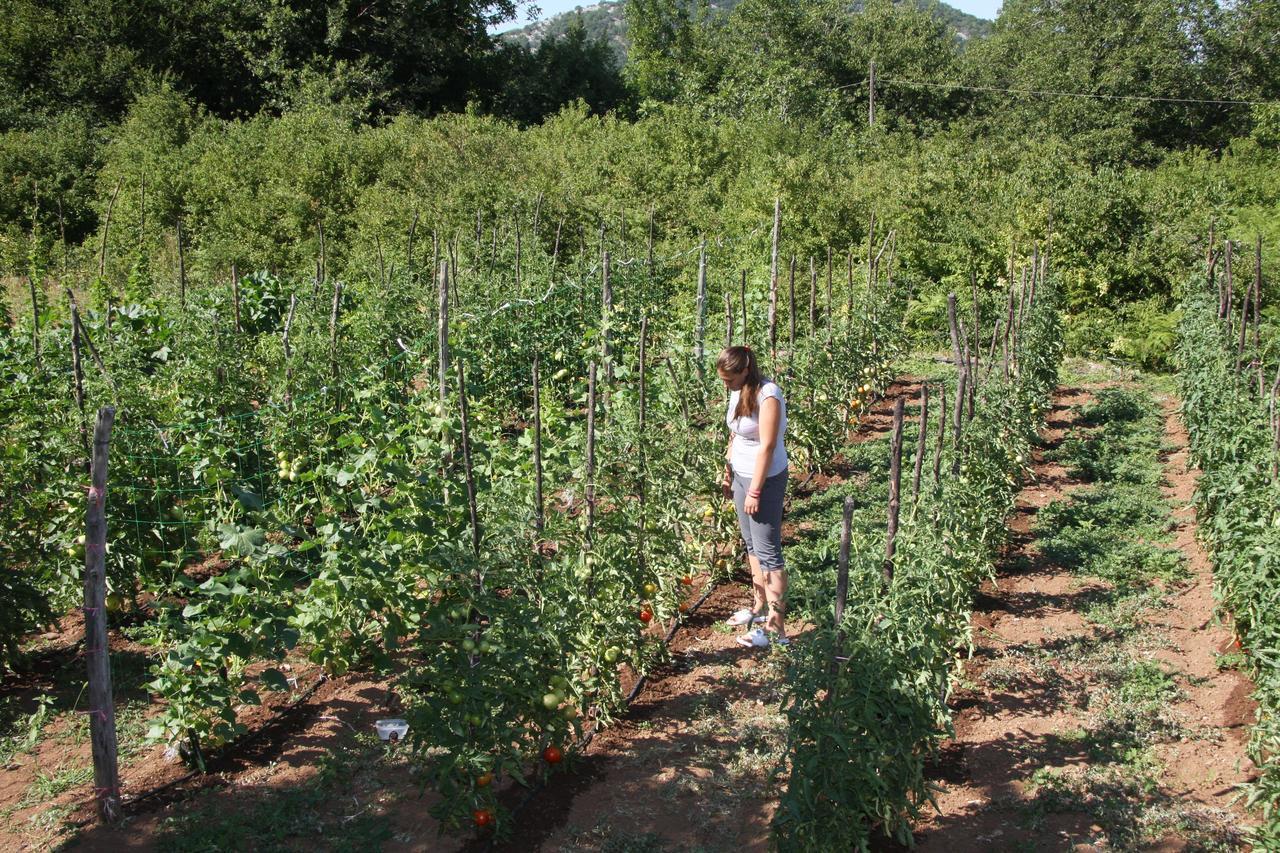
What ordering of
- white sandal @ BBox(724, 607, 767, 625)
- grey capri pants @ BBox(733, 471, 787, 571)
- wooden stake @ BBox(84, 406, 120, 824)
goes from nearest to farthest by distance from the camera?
1. wooden stake @ BBox(84, 406, 120, 824)
2. grey capri pants @ BBox(733, 471, 787, 571)
3. white sandal @ BBox(724, 607, 767, 625)

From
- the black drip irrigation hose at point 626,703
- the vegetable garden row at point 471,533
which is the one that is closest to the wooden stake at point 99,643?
the vegetable garden row at point 471,533

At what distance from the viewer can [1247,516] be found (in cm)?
511

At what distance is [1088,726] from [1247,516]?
58.5 inches

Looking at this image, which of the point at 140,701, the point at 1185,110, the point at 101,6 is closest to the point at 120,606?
the point at 140,701

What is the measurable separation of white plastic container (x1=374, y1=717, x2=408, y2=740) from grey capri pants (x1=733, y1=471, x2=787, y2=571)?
1867 millimetres

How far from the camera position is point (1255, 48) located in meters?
27.2

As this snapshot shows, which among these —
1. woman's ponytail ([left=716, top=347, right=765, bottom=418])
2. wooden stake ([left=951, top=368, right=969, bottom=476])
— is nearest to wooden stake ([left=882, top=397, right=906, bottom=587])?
woman's ponytail ([left=716, top=347, right=765, bottom=418])

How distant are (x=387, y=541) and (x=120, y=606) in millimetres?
2129

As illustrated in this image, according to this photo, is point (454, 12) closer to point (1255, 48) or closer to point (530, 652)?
point (1255, 48)

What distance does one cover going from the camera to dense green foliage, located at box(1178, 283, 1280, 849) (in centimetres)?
384

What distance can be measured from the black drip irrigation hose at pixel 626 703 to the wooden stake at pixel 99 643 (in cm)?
156

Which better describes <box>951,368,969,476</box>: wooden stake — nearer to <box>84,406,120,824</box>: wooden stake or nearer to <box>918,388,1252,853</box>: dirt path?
<box>918,388,1252,853</box>: dirt path

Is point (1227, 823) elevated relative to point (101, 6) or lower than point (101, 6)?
lower

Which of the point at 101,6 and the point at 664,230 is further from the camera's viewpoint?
the point at 101,6
